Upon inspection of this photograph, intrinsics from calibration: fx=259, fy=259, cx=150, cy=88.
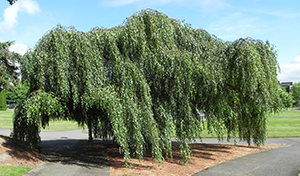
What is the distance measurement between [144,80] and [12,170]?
4524 mm

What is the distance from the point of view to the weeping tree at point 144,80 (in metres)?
7.59

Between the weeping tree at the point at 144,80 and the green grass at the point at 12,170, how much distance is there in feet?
4.45

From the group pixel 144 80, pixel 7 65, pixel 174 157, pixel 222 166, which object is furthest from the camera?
pixel 7 65

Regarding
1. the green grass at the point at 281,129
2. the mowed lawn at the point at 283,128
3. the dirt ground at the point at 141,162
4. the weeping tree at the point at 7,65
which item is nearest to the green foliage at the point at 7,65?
the weeping tree at the point at 7,65

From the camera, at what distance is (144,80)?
8023 millimetres

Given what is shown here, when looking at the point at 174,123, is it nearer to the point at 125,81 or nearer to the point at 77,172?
the point at 125,81

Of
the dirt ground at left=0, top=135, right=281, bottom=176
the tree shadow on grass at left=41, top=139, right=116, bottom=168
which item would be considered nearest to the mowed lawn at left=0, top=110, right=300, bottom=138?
the tree shadow on grass at left=41, top=139, right=116, bottom=168

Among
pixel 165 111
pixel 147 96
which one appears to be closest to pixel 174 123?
pixel 165 111

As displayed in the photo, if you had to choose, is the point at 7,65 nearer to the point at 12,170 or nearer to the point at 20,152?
the point at 20,152

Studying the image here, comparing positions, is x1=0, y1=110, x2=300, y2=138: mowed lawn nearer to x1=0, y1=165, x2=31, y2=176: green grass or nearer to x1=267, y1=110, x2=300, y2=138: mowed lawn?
x1=267, y1=110, x2=300, y2=138: mowed lawn

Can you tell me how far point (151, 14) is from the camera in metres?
8.91

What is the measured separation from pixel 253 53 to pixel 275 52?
2.06 meters

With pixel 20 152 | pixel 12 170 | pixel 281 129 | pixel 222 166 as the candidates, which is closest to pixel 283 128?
pixel 281 129

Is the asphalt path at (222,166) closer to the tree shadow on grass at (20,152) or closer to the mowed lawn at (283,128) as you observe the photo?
the tree shadow on grass at (20,152)
